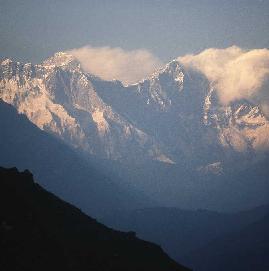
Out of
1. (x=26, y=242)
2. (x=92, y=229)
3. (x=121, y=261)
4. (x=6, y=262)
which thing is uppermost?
(x=92, y=229)

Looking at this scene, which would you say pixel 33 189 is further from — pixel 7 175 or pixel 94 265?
pixel 94 265

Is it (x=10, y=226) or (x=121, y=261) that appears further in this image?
(x=121, y=261)

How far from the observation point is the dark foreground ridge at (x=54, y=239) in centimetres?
9625

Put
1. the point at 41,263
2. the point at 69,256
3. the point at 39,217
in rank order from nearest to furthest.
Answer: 1. the point at 41,263
2. the point at 69,256
3. the point at 39,217

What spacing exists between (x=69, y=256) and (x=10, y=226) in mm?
12894

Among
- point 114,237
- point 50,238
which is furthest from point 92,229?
point 50,238

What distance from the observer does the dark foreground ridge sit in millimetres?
96250

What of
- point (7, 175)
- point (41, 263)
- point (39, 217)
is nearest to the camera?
point (41, 263)

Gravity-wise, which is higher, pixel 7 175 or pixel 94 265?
pixel 7 175

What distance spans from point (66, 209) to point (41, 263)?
145 ft

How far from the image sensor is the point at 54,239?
10731cm

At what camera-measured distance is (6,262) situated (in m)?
88.9

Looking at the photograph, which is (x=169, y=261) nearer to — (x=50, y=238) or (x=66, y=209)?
(x=66, y=209)

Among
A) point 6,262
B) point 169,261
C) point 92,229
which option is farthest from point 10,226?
point 169,261
